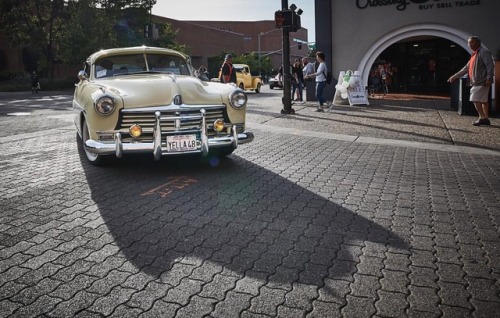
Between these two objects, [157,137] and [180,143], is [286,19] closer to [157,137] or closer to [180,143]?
[180,143]

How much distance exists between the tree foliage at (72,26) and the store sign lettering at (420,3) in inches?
904

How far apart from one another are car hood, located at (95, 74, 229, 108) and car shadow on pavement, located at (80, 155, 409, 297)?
0.98m

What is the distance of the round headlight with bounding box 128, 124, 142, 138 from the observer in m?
5.02

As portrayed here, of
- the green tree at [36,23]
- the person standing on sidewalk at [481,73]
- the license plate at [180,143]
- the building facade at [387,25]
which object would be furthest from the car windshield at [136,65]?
the green tree at [36,23]

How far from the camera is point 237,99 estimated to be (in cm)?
570

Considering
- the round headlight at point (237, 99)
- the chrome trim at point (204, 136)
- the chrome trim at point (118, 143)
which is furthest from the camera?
the round headlight at point (237, 99)

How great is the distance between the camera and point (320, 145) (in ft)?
25.4

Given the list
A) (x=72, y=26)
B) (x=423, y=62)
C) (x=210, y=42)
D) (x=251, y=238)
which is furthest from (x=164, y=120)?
(x=210, y=42)

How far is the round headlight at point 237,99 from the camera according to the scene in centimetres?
564

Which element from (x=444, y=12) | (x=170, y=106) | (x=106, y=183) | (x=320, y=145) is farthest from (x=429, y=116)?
(x=106, y=183)

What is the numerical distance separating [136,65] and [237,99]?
202cm

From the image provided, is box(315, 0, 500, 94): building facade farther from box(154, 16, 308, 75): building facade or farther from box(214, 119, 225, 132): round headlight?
box(154, 16, 308, 75): building facade

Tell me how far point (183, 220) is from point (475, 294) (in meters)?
2.39

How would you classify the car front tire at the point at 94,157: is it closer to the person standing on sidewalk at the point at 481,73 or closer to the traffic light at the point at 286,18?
the traffic light at the point at 286,18
